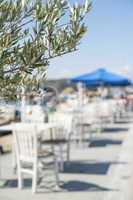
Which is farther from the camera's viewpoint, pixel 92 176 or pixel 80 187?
pixel 92 176

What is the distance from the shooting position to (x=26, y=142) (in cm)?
861

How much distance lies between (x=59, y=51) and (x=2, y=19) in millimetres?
392

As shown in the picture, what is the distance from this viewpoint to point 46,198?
8.15m

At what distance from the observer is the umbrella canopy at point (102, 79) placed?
81.1ft

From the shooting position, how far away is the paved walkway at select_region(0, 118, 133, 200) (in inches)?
330

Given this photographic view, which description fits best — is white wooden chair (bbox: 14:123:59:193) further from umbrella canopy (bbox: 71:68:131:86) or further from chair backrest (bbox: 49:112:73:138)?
umbrella canopy (bbox: 71:68:131:86)

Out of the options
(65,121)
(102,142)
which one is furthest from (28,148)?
(102,142)

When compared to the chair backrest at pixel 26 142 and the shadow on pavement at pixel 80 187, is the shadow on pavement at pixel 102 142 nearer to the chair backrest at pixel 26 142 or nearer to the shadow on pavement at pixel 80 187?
the shadow on pavement at pixel 80 187

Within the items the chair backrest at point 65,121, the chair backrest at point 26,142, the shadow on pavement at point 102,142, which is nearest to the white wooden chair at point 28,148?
the chair backrest at point 26,142

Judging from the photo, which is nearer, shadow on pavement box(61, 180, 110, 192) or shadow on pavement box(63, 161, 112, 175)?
shadow on pavement box(61, 180, 110, 192)

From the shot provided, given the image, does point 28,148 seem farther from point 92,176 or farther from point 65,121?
point 65,121

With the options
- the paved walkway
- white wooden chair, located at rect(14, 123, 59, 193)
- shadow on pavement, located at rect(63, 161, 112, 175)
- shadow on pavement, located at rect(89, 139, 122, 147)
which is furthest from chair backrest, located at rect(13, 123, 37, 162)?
shadow on pavement, located at rect(89, 139, 122, 147)

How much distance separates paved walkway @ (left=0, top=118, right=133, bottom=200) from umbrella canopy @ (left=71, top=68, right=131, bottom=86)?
32.1 feet

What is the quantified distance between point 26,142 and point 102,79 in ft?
53.5
